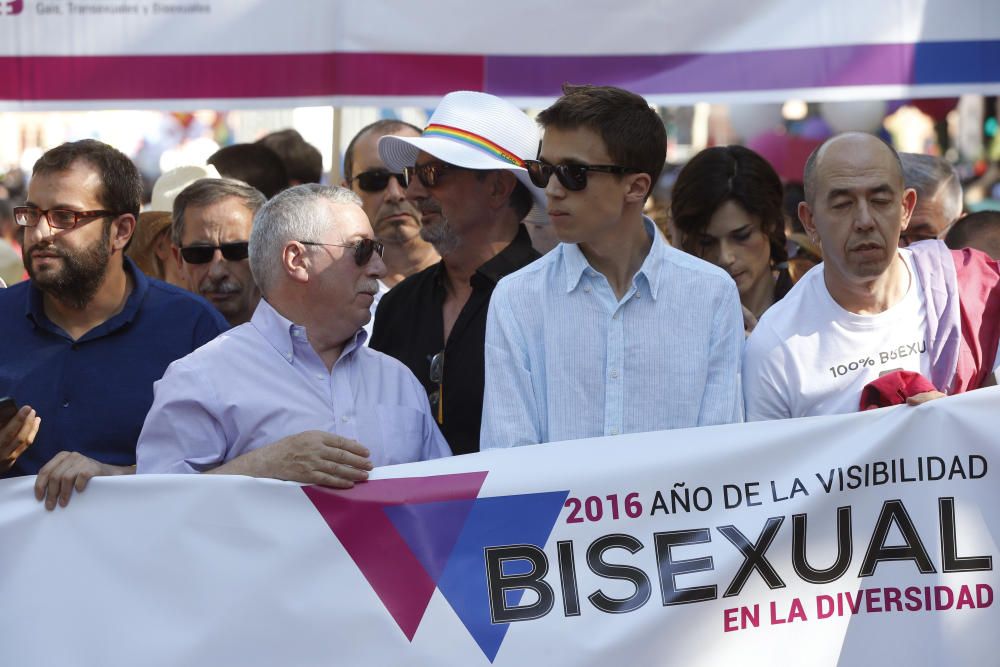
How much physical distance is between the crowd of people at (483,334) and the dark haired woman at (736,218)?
795 mm

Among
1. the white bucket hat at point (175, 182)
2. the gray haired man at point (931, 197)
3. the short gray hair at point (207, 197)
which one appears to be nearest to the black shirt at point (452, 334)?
the short gray hair at point (207, 197)

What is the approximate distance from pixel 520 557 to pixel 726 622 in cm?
55

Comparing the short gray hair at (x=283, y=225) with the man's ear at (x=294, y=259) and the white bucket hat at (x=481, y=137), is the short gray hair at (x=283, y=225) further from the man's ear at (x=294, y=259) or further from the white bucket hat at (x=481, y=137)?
the white bucket hat at (x=481, y=137)

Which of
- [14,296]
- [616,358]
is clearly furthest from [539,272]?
[14,296]

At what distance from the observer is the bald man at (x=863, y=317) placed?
4035mm

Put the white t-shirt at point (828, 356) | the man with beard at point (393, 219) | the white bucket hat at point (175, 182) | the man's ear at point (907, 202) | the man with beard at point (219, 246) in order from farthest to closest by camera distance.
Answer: the white bucket hat at point (175, 182) < the man with beard at point (393, 219) < the man with beard at point (219, 246) < the man's ear at point (907, 202) < the white t-shirt at point (828, 356)

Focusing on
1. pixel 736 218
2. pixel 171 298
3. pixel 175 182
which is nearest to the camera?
pixel 171 298

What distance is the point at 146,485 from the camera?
3828 mm

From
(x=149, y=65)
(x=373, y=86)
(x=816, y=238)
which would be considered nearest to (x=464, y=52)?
(x=373, y=86)

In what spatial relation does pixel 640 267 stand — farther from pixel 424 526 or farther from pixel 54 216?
pixel 54 216

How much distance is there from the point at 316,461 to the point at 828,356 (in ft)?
4.68

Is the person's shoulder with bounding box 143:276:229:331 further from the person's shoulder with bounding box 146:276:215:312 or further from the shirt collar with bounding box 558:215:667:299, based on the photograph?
the shirt collar with bounding box 558:215:667:299

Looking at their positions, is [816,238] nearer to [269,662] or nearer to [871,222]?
[871,222]

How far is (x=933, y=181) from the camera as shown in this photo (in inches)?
237
